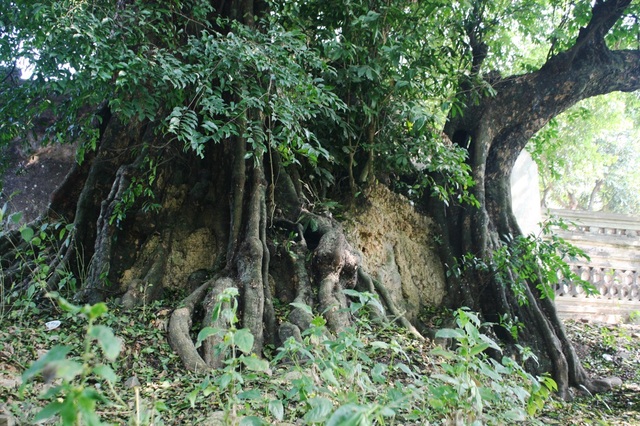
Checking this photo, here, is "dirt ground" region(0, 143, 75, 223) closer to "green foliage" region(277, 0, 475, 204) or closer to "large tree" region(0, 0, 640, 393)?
"large tree" region(0, 0, 640, 393)

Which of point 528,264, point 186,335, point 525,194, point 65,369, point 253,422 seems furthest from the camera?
point 525,194

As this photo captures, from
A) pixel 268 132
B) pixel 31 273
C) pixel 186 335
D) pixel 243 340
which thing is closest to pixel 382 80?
pixel 268 132

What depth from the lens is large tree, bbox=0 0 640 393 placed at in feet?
12.9

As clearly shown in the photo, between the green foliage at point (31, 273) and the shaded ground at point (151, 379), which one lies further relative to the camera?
the green foliage at point (31, 273)

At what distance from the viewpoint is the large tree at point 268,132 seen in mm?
3922

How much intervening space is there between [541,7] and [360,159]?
2.71m

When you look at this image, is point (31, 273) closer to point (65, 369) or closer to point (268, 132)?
point (268, 132)

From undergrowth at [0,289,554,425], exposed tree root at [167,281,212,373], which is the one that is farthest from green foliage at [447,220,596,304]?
exposed tree root at [167,281,212,373]

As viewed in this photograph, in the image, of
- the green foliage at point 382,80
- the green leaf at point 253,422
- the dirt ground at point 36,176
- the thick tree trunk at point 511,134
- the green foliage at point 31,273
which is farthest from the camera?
the dirt ground at point 36,176

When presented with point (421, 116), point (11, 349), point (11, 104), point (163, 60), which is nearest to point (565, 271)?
point (421, 116)

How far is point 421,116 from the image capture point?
4.63 m

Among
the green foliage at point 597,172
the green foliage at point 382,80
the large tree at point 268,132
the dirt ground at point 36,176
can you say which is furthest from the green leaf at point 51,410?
the green foliage at point 597,172

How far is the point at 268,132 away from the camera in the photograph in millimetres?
4508

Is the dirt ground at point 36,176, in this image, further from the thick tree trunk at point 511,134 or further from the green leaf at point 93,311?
the green leaf at point 93,311
